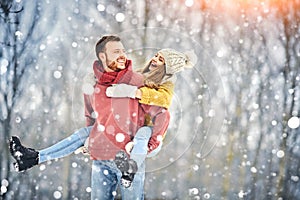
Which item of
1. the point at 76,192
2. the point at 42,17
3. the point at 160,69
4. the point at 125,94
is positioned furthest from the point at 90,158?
the point at 42,17

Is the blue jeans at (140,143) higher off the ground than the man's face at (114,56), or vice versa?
the man's face at (114,56)

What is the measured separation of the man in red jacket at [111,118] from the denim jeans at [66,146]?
0.05 metres

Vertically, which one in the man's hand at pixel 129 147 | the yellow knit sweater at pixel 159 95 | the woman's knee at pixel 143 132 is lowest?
the man's hand at pixel 129 147

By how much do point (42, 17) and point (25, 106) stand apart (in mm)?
468

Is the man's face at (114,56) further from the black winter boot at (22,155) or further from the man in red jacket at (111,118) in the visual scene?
the black winter boot at (22,155)

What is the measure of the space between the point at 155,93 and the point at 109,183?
512 millimetres

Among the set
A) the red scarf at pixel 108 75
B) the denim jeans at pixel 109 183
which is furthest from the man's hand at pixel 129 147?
the red scarf at pixel 108 75

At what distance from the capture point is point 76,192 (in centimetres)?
275

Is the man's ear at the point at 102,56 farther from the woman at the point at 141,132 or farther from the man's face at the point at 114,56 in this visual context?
the woman at the point at 141,132

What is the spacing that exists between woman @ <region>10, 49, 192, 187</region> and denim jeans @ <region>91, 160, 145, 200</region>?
4 cm

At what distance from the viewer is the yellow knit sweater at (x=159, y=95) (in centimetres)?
266

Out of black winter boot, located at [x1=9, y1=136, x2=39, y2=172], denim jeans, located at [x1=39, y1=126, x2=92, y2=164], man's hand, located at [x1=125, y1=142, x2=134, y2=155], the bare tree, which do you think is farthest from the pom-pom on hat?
black winter boot, located at [x1=9, y1=136, x2=39, y2=172]

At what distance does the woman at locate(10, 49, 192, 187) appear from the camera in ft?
8.73

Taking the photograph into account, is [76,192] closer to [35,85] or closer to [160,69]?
[35,85]
